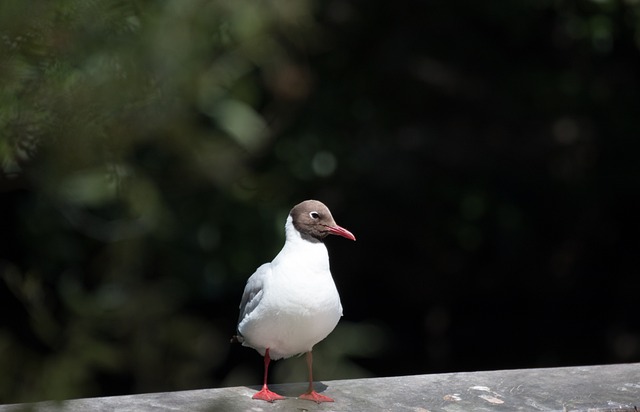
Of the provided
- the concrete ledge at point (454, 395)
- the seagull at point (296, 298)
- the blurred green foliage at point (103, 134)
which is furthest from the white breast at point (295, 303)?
the blurred green foliage at point (103, 134)

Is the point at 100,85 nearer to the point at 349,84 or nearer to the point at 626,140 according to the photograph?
the point at 349,84

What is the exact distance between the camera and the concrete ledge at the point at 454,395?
300 cm

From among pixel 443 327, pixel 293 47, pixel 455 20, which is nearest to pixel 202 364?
pixel 293 47

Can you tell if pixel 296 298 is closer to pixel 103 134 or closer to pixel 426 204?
pixel 103 134

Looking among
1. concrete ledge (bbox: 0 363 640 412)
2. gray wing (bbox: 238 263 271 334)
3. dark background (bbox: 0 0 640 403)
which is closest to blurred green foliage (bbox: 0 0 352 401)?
concrete ledge (bbox: 0 363 640 412)

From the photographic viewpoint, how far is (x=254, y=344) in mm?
3373

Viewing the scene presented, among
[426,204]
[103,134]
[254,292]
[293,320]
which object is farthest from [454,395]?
[426,204]

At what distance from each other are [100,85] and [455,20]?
Answer: 5162 millimetres

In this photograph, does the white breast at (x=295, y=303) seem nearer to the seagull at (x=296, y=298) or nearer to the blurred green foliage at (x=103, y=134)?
the seagull at (x=296, y=298)

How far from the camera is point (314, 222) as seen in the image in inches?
133

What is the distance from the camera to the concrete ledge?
9.84 feet

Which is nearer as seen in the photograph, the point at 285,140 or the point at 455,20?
the point at 285,140

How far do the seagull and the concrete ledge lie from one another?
0.09 metres

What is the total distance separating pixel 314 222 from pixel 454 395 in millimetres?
667
